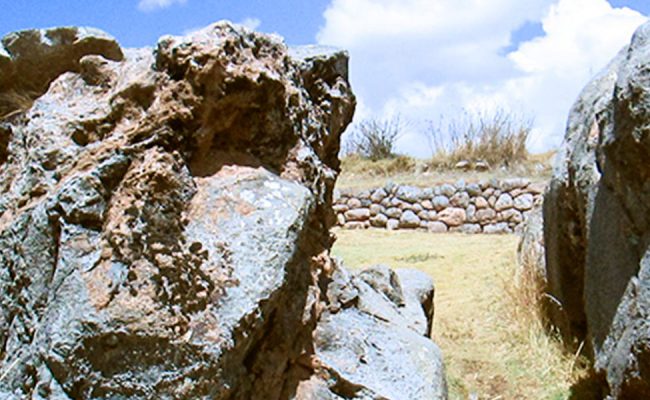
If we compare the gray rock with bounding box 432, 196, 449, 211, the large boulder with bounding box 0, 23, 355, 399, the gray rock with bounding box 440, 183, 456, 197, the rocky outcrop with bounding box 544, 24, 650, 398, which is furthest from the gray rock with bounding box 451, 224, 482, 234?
the large boulder with bounding box 0, 23, 355, 399

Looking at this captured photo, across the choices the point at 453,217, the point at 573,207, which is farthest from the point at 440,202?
the point at 573,207

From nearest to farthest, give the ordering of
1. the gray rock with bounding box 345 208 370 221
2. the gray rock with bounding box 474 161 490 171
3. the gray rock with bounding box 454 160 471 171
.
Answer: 1. the gray rock with bounding box 345 208 370 221
2. the gray rock with bounding box 474 161 490 171
3. the gray rock with bounding box 454 160 471 171

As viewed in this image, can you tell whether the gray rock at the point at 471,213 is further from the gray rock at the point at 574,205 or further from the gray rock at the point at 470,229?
the gray rock at the point at 574,205

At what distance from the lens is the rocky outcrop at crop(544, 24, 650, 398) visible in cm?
253

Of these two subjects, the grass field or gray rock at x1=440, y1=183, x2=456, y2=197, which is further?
gray rock at x1=440, y1=183, x2=456, y2=197

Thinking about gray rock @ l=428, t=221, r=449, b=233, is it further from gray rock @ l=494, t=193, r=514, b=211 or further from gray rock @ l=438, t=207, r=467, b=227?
gray rock @ l=494, t=193, r=514, b=211

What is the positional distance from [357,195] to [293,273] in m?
10.8

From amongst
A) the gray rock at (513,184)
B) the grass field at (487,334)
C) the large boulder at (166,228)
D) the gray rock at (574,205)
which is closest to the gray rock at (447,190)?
the gray rock at (513,184)

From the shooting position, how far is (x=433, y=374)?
90.7 inches

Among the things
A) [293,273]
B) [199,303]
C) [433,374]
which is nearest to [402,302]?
[433,374]

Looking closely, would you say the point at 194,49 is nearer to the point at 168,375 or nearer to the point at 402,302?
the point at 168,375

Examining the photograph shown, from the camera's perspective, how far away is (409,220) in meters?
12.1

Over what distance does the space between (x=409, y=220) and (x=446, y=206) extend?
631mm

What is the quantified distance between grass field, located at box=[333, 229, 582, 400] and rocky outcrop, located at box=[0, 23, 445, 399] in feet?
4.63
